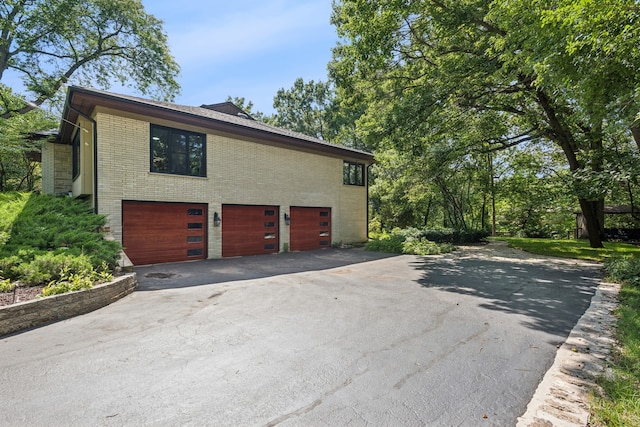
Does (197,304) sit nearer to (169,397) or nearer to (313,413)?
(169,397)

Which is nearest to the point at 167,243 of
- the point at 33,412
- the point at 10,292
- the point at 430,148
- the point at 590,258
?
the point at 10,292

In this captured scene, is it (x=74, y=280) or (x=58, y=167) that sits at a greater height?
(x=58, y=167)

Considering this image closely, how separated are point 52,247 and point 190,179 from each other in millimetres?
4524

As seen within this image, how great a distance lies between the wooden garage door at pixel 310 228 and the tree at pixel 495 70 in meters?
4.65

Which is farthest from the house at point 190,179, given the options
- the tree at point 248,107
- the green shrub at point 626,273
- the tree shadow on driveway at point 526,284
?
the tree at point 248,107

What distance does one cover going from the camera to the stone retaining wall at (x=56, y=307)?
4.15m

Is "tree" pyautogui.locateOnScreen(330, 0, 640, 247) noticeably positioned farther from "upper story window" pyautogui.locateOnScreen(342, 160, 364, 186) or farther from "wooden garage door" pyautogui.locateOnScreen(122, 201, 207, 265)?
"wooden garage door" pyautogui.locateOnScreen(122, 201, 207, 265)

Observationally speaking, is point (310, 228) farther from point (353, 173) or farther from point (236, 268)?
point (236, 268)

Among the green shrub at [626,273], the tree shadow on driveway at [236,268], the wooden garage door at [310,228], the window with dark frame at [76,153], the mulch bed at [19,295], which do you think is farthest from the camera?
the wooden garage door at [310,228]

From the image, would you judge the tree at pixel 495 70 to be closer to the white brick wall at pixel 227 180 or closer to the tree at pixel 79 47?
the white brick wall at pixel 227 180

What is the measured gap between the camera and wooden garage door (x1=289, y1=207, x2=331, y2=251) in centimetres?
1370

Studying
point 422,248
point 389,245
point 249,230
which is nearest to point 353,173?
point 389,245

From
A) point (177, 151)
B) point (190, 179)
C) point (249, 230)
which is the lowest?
point (249, 230)

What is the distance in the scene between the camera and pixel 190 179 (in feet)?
34.3
